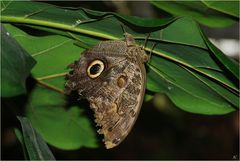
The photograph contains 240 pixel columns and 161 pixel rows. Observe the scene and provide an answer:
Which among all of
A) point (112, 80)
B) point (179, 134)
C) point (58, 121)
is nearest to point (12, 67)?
point (112, 80)

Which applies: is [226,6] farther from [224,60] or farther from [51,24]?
[51,24]

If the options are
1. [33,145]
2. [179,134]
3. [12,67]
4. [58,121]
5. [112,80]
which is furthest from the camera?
[179,134]

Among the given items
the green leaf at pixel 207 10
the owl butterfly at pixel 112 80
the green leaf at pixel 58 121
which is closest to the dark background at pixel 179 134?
the green leaf at pixel 58 121

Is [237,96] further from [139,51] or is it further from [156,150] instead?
[156,150]

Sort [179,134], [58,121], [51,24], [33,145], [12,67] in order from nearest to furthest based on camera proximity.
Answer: [12,67] → [33,145] → [51,24] → [58,121] → [179,134]

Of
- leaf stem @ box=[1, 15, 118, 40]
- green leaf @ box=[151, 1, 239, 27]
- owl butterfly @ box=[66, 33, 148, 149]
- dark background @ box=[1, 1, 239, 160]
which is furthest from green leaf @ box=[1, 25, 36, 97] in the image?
dark background @ box=[1, 1, 239, 160]

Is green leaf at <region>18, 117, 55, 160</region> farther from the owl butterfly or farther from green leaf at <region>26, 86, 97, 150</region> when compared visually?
green leaf at <region>26, 86, 97, 150</region>

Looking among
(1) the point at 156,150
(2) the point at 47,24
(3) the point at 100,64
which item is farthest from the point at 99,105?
(1) the point at 156,150
